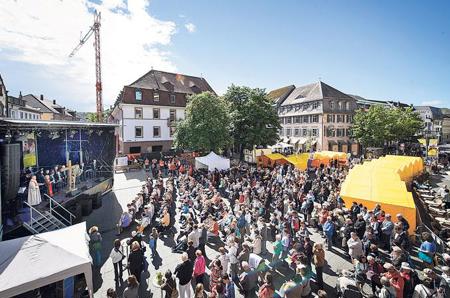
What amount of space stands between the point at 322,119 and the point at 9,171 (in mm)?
42722

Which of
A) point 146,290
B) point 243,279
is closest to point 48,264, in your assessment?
point 146,290

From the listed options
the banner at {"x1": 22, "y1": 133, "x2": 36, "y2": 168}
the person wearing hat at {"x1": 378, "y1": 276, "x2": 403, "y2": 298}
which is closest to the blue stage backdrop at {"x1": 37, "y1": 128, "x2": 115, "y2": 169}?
the banner at {"x1": 22, "y1": 133, "x2": 36, "y2": 168}

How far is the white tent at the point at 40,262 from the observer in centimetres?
557

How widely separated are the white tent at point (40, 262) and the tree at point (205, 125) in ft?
66.3

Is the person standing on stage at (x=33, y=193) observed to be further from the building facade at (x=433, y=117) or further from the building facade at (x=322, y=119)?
the building facade at (x=433, y=117)

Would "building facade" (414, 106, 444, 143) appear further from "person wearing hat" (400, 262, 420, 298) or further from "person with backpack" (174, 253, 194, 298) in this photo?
"person with backpack" (174, 253, 194, 298)

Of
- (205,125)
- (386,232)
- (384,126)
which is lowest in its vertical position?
(386,232)

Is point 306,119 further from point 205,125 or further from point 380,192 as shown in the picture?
point 380,192

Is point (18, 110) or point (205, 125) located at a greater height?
point (18, 110)

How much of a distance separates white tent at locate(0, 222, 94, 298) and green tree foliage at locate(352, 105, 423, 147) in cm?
4280

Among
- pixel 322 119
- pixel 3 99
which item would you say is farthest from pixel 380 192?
pixel 3 99

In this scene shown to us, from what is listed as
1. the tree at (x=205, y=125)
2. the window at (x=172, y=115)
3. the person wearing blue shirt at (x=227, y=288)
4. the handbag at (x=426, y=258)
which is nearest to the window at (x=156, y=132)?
the window at (x=172, y=115)

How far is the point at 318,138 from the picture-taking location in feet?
149

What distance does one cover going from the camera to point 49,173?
589 inches
